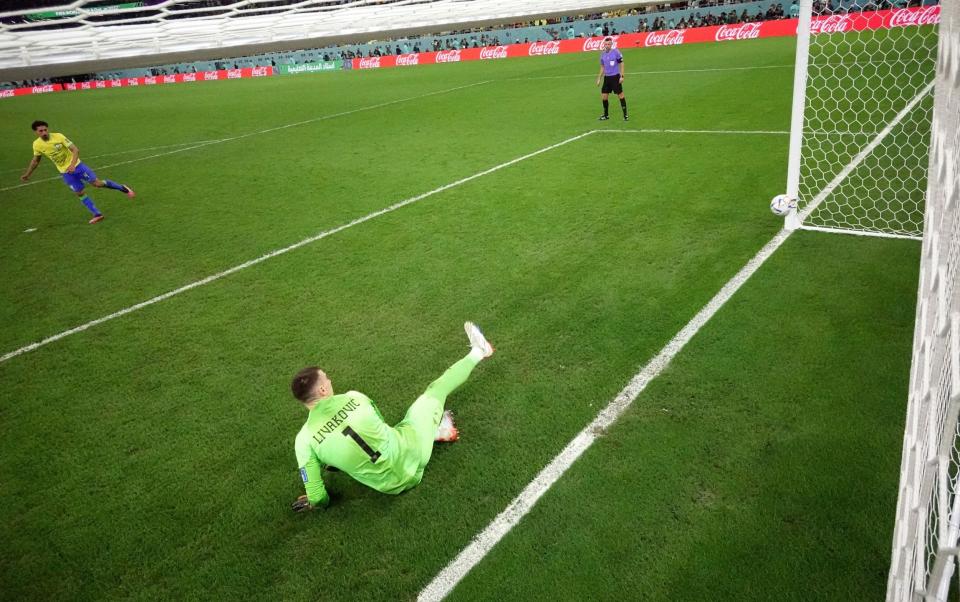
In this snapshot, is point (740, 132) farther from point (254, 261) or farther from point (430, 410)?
point (430, 410)

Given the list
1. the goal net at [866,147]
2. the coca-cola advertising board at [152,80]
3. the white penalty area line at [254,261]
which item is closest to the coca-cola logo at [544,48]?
the goal net at [866,147]

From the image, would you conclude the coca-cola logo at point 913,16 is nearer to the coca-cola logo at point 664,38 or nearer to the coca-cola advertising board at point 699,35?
the coca-cola advertising board at point 699,35

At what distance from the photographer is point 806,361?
4508mm

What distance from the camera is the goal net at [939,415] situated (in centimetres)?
187

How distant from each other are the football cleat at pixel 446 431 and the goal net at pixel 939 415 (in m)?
2.48

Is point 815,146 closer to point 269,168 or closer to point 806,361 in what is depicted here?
point 806,361

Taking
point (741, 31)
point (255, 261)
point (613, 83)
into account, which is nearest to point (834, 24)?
point (741, 31)

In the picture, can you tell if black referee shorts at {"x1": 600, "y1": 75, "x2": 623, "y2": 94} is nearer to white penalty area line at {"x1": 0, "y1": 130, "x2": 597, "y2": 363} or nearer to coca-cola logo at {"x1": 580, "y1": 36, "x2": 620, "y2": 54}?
white penalty area line at {"x1": 0, "y1": 130, "x2": 597, "y2": 363}

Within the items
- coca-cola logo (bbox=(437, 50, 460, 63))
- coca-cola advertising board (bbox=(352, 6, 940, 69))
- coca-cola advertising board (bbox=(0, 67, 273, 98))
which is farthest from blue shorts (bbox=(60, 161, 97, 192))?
coca-cola advertising board (bbox=(0, 67, 273, 98))

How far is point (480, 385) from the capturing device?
4707 millimetres

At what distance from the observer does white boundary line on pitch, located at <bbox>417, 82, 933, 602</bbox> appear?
3.10 metres

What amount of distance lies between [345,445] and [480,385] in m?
1.54

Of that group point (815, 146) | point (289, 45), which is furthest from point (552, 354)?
point (289, 45)

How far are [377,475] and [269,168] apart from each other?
10858mm
